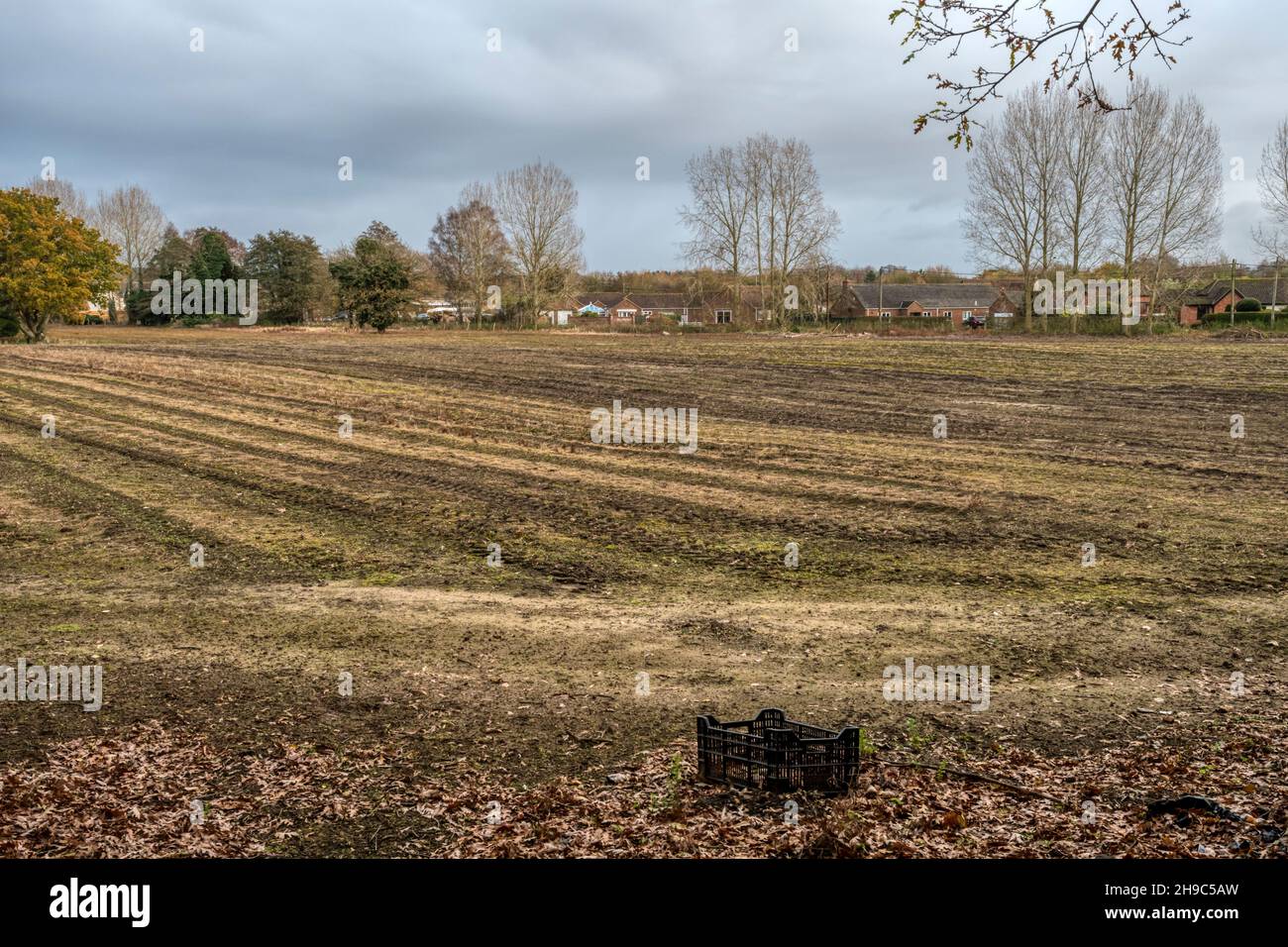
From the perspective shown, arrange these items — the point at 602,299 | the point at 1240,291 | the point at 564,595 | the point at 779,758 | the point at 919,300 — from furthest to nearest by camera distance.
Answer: the point at 602,299, the point at 919,300, the point at 1240,291, the point at 564,595, the point at 779,758

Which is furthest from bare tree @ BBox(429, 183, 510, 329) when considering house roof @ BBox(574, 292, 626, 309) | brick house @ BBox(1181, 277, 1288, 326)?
brick house @ BBox(1181, 277, 1288, 326)

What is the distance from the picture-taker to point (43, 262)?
154 feet

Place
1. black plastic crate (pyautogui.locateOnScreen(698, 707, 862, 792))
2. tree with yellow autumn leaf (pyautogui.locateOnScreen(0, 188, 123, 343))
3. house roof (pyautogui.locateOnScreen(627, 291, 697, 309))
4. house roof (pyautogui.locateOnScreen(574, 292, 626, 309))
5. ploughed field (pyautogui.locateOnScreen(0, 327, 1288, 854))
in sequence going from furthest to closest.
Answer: house roof (pyautogui.locateOnScreen(574, 292, 626, 309))
house roof (pyautogui.locateOnScreen(627, 291, 697, 309))
tree with yellow autumn leaf (pyautogui.locateOnScreen(0, 188, 123, 343))
ploughed field (pyautogui.locateOnScreen(0, 327, 1288, 854))
black plastic crate (pyautogui.locateOnScreen(698, 707, 862, 792))

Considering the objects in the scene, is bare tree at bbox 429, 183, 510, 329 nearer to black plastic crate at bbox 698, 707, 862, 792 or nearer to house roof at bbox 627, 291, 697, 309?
house roof at bbox 627, 291, 697, 309

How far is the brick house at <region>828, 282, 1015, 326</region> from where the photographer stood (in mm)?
103188

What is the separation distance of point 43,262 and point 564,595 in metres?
47.2

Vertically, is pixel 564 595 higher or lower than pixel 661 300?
lower

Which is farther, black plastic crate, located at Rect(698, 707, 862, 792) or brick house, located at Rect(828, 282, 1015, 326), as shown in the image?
brick house, located at Rect(828, 282, 1015, 326)

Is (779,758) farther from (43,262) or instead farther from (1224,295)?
(1224,295)

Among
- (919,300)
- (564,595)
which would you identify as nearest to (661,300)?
(919,300)

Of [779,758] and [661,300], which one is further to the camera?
[661,300]

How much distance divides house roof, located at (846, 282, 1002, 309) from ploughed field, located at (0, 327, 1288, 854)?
82.2 metres

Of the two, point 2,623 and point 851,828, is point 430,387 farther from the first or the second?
point 851,828

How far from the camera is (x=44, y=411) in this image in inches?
942
